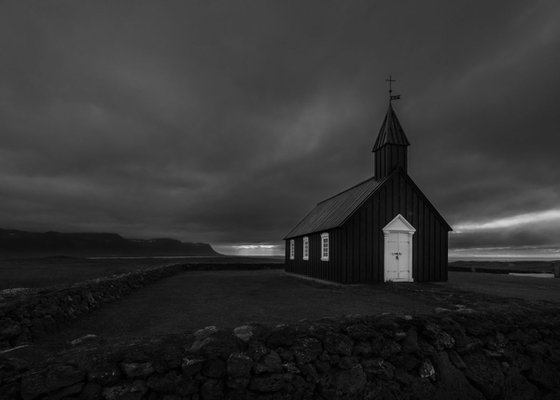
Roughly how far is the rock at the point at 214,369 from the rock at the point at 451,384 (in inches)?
154

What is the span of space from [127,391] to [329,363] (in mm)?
3031

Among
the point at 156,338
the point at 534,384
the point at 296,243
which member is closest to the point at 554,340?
the point at 534,384

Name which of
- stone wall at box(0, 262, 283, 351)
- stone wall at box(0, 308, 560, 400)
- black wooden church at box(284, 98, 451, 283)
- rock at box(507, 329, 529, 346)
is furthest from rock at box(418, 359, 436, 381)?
black wooden church at box(284, 98, 451, 283)

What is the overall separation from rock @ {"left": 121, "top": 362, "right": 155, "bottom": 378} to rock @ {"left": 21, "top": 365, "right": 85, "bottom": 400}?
511mm

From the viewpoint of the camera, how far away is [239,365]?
200 inches

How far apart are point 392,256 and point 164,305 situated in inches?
506

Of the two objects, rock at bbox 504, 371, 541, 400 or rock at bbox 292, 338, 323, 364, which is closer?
rock at bbox 292, 338, 323, 364

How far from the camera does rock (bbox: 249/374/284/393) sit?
16.7 feet

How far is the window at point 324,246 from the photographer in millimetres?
21414

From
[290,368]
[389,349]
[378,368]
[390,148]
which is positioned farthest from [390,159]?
[290,368]

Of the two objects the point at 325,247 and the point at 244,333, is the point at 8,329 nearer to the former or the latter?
the point at 244,333

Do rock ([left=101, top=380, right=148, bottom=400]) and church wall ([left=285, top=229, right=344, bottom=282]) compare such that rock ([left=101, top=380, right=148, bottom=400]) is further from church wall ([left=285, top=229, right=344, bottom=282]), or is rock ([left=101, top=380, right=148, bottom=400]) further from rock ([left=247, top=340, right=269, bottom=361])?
church wall ([left=285, top=229, right=344, bottom=282])

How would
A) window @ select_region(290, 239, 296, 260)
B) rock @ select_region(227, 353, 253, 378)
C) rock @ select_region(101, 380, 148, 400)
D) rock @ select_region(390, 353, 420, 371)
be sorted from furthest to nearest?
1. window @ select_region(290, 239, 296, 260)
2. rock @ select_region(390, 353, 420, 371)
3. rock @ select_region(227, 353, 253, 378)
4. rock @ select_region(101, 380, 148, 400)

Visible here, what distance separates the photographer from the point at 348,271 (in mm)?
19125
